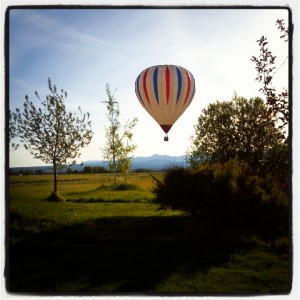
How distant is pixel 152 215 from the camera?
8.24 meters

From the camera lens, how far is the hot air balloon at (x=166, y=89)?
7.91 m

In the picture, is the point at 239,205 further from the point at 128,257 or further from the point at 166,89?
the point at 166,89

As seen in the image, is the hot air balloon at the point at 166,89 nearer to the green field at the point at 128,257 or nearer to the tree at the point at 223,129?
the green field at the point at 128,257

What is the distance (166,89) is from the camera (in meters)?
8.09

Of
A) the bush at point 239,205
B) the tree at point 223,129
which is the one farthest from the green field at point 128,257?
the tree at point 223,129

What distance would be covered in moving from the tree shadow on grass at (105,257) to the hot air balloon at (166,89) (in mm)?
2893

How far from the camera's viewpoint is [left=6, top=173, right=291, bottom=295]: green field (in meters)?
4.92

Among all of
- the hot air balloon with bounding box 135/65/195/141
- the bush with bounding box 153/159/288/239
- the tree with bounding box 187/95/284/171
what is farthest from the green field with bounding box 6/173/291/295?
the tree with bounding box 187/95/284/171

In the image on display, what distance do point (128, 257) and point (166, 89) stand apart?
403 centimetres

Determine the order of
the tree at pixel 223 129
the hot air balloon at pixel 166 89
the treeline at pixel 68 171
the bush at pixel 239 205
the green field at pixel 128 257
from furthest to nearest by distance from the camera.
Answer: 1. the tree at pixel 223 129
2. the hot air balloon at pixel 166 89
3. the bush at pixel 239 205
4. the treeline at pixel 68 171
5. the green field at pixel 128 257

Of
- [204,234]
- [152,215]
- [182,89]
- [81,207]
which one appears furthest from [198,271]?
[81,207]

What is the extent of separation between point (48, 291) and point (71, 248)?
0.97 m

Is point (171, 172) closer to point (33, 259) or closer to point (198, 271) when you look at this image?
point (198, 271)

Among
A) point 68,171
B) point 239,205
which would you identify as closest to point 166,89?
point 239,205
